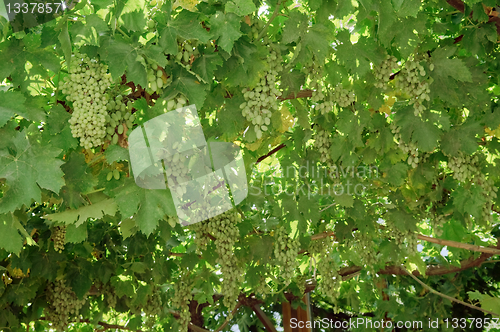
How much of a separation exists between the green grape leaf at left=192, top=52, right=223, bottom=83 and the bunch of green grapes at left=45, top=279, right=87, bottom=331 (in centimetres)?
284

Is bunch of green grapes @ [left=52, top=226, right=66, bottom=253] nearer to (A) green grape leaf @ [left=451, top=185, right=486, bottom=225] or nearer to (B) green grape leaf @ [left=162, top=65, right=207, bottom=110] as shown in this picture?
(B) green grape leaf @ [left=162, top=65, right=207, bottom=110]

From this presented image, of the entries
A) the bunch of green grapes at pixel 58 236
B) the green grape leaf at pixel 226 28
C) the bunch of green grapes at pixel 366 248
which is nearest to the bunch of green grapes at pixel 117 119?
the green grape leaf at pixel 226 28

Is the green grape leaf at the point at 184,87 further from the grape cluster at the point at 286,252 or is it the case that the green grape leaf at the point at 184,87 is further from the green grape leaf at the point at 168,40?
the grape cluster at the point at 286,252

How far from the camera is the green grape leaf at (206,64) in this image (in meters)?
1.64

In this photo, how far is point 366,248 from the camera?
11.4ft

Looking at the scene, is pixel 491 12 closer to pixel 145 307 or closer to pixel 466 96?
pixel 466 96

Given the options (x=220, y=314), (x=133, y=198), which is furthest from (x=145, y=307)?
(x=133, y=198)

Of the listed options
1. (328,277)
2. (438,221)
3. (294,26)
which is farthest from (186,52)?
(328,277)

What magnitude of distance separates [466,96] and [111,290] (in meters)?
3.25

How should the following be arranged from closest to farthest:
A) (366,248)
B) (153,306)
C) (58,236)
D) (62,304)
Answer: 1. (58,236)
2. (366,248)
3. (62,304)
4. (153,306)

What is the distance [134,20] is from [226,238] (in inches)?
66.9

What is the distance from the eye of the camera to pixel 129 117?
1.69 metres

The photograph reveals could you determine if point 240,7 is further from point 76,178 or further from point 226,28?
point 76,178

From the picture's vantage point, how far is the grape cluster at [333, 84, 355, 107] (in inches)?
90.7
